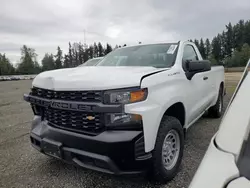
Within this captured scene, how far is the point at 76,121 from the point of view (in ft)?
6.95

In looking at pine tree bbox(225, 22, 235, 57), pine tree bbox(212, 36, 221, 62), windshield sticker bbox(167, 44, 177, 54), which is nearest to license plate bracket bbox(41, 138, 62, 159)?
windshield sticker bbox(167, 44, 177, 54)

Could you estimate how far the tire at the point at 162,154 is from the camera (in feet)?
6.91

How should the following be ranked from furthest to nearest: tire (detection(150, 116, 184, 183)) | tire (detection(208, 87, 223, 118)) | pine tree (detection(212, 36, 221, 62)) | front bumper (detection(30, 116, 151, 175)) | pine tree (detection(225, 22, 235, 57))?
pine tree (detection(212, 36, 221, 62)), pine tree (detection(225, 22, 235, 57)), tire (detection(208, 87, 223, 118)), tire (detection(150, 116, 184, 183)), front bumper (detection(30, 116, 151, 175))

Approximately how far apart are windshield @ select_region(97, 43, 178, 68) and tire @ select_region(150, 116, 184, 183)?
→ 92 centimetres

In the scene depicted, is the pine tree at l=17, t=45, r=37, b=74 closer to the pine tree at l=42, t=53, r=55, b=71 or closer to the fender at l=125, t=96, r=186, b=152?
the pine tree at l=42, t=53, r=55, b=71

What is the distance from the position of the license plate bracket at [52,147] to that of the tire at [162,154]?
103 centimetres

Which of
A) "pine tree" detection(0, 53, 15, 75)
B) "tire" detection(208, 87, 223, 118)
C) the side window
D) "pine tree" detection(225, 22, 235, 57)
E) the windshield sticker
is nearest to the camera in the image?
the windshield sticker

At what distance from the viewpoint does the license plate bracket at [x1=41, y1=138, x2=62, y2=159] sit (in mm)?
2162

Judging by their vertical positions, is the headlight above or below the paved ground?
above

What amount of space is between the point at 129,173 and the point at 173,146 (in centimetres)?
81

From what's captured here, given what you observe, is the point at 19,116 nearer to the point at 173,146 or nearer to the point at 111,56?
the point at 111,56

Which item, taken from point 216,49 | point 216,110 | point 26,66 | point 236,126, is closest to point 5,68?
point 26,66

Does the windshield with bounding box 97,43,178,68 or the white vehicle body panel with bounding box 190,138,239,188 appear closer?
the white vehicle body panel with bounding box 190,138,239,188

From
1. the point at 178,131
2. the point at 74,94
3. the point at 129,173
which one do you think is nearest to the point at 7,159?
the point at 74,94
